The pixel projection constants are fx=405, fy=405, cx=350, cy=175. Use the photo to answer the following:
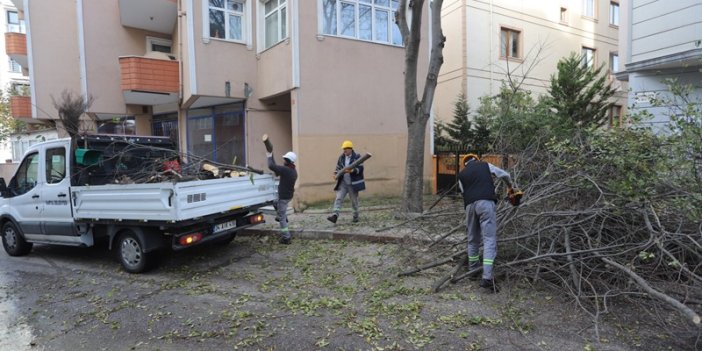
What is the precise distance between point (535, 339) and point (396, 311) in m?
1.35

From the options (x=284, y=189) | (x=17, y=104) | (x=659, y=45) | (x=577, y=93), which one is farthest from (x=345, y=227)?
(x=17, y=104)

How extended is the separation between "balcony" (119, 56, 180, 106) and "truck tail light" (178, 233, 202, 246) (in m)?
9.32

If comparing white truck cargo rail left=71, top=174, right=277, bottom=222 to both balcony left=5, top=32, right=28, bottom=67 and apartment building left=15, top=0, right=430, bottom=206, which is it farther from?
balcony left=5, top=32, right=28, bottom=67

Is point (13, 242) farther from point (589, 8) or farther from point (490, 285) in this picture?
point (589, 8)

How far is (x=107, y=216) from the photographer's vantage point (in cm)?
602

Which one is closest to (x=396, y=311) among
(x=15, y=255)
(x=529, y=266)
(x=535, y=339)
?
(x=535, y=339)

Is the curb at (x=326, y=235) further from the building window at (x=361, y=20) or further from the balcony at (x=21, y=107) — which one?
the balcony at (x=21, y=107)

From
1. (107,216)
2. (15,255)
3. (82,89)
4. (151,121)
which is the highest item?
(82,89)

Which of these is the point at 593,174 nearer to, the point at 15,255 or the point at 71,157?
the point at 71,157

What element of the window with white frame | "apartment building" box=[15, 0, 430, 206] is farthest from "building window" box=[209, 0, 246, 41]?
the window with white frame

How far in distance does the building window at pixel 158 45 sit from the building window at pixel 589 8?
2062 centimetres

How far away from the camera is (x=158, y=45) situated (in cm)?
1622

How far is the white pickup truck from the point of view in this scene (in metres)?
5.60

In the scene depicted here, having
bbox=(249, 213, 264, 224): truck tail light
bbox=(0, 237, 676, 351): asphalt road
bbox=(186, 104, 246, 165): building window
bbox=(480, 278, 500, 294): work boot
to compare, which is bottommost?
bbox=(0, 237, 676, 351): asphalt road
